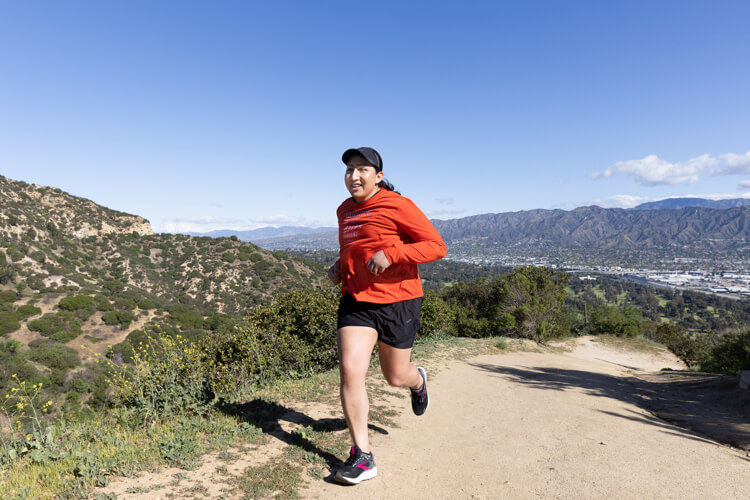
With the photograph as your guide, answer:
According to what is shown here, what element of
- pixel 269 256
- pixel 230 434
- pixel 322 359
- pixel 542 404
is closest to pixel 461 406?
pixel 542 404

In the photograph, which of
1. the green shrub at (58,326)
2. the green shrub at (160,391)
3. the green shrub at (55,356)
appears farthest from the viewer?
the green shrub at (58,326)

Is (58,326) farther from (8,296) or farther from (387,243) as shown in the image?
(387,243)

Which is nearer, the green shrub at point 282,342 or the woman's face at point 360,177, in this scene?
the woman's face at point 360,177

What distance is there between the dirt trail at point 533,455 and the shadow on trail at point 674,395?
28cm

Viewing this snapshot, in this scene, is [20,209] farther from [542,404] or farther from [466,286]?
[542,404]

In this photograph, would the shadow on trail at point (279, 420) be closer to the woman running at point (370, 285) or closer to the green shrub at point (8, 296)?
the woman running at point (370, 285)

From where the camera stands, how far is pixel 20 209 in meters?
43.7

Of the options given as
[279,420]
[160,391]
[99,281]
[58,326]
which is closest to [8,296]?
[58,326]

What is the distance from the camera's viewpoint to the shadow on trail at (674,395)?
443 cm

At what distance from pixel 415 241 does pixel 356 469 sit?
158 centimetres

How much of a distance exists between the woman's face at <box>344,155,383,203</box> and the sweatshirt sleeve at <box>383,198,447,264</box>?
10.4 inches

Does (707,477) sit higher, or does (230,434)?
(230,434)

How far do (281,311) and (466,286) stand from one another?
82.6ft

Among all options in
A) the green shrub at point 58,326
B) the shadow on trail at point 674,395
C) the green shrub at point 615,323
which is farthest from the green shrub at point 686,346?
the green shrub at point 58,326
